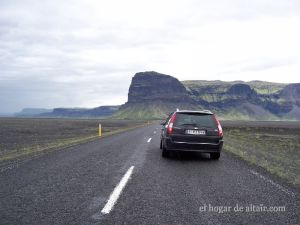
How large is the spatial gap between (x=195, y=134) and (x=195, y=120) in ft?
1.76

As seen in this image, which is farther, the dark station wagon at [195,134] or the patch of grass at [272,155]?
the dark station wagon at [195,134]

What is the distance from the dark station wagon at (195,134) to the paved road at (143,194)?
0.89m

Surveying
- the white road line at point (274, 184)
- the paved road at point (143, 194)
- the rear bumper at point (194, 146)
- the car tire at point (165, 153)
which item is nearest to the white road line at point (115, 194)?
the paved road at point (143, 194)

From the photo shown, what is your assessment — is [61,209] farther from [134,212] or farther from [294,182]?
[294,182]

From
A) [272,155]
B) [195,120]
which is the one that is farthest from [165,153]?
[272,155]

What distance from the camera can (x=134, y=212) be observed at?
16.5ft

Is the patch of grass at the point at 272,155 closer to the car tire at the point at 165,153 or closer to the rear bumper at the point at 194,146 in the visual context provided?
the rear bumper at the point at 194,146

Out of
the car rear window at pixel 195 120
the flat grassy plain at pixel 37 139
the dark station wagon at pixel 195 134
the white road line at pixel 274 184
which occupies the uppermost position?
the car rear window at pixel 195 120

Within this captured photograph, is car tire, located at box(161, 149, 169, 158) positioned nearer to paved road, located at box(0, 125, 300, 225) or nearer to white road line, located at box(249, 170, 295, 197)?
paved road, located at box(0, 125, 300, 225)

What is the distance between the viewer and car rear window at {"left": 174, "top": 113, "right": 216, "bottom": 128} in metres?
10.9

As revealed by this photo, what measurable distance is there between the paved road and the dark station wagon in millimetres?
892

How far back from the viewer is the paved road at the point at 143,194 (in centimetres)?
478

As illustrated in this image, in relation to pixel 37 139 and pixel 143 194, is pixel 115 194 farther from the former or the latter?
pixel 37 139

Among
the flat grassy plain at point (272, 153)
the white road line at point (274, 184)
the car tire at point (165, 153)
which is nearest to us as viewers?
the white road line at point (274, 184)
